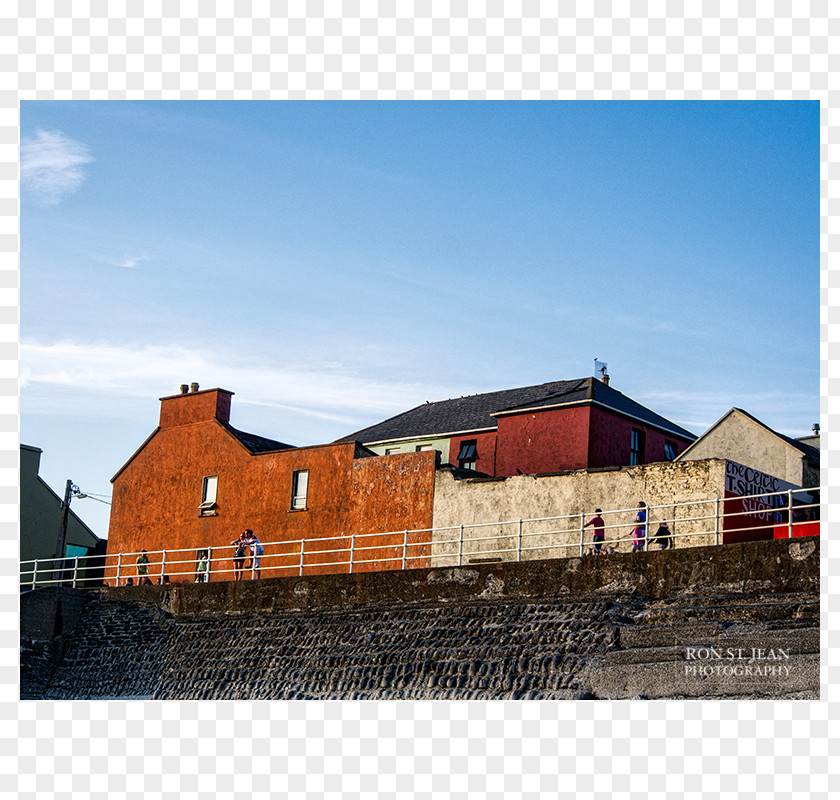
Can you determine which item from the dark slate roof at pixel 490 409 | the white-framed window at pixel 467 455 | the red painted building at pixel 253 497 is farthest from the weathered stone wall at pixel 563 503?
the white-framed window at pixel 467 455

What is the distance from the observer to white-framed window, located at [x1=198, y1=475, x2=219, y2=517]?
95.0ft

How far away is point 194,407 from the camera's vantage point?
30391mm

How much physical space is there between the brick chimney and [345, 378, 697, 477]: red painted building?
530cm

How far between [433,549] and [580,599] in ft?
29.2

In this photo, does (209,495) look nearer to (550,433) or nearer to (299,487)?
(299,487)

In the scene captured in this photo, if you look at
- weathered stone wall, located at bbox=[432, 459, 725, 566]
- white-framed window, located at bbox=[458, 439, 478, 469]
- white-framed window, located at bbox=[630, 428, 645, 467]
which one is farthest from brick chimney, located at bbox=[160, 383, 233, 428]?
white-framed window, located at bbox=[630, 428, 645, 467]

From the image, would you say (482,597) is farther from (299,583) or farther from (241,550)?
(241,550)

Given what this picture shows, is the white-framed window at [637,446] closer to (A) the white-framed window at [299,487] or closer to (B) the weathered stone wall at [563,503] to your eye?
(B) the weathered stone wall at [563,503]

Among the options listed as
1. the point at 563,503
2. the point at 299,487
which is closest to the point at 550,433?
the point at 563,503

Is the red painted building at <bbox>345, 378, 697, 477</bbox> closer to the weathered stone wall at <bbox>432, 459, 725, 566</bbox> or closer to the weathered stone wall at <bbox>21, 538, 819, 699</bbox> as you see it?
the weathered stone wall at <bbox>432, 459, 725, 566</bbox>

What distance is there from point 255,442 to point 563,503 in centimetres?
912

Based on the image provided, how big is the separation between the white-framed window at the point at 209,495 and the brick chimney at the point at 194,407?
1497 millimetres

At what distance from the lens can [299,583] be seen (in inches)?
821

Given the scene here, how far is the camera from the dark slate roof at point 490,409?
1158 inches
